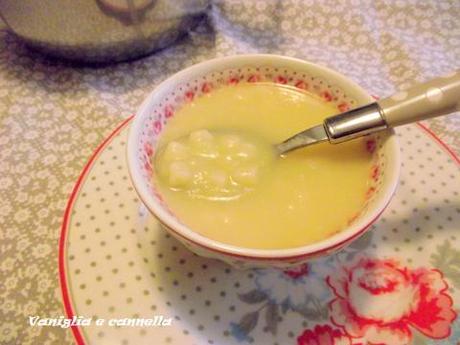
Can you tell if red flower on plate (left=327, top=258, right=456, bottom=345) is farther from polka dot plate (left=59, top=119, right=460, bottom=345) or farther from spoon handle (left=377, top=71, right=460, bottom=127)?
spoon handle (left=377, top=71, right=460, bottom=127)

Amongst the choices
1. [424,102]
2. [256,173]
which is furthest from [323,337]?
[424,102]

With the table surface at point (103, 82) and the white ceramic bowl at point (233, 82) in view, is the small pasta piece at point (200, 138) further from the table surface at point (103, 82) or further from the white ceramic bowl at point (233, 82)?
the table surface at point (103, 82)

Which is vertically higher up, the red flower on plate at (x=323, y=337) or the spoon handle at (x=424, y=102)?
the spoon handle at (x=424, y=102)

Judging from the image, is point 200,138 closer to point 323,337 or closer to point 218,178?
point 218,178

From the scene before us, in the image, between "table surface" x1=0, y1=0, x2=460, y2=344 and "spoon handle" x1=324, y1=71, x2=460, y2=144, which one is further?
"table surface" x1=0, y1=0, x2=460, y2=344

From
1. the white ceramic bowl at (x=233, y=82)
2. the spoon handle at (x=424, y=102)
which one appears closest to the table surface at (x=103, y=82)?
the white ceramic bowl at (x=233, y=82)

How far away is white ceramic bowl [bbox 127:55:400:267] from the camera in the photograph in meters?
0.54

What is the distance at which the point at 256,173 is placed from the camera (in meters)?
0.69

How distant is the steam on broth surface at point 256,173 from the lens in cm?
64

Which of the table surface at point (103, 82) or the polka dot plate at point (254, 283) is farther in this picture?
the table surface at point (103, 82)

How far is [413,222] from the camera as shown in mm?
755

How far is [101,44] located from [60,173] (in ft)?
1.16

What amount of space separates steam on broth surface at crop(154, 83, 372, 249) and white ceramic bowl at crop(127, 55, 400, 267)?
0.07 feet

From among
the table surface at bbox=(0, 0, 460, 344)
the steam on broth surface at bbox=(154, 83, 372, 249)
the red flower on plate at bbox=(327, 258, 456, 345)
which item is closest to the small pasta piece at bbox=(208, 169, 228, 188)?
the steam on broth surface at bbox=(154, 83, 372, 249)
